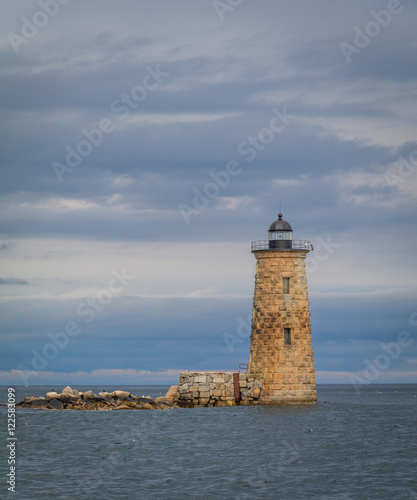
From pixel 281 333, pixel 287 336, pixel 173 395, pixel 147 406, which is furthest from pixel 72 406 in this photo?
pixel 287 336

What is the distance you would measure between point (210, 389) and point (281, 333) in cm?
577

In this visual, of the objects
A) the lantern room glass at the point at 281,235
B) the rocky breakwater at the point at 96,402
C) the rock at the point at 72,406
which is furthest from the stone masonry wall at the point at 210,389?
the lantern room glass at the point at 281,235

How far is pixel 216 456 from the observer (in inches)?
1303

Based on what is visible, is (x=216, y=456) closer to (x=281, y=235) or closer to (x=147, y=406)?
(x=281, y=235)

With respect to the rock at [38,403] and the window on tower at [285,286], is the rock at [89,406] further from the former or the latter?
the window on tower at [285,286]

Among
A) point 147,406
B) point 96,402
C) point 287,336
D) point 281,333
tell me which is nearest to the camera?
point 281,333

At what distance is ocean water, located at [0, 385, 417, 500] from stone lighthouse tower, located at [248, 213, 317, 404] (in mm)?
1435

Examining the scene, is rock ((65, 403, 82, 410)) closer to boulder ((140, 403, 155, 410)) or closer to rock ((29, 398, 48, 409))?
rock ((29, 398, 48, 409))

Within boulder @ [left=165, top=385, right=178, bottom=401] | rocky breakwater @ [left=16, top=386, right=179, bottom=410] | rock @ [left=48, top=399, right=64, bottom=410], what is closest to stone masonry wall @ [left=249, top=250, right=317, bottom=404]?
boulder @ [left=165, top=385, right=178, bottom=401]

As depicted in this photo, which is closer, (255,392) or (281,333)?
(281,333)

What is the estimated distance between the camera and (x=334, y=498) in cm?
2461

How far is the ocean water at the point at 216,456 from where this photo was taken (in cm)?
2603

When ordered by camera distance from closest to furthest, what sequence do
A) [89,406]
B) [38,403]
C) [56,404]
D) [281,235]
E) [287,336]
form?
[287,336]
[281,235]
[89,406]
[56,404]
[38,403]

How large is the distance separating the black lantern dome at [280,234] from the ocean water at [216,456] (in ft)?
32.2
